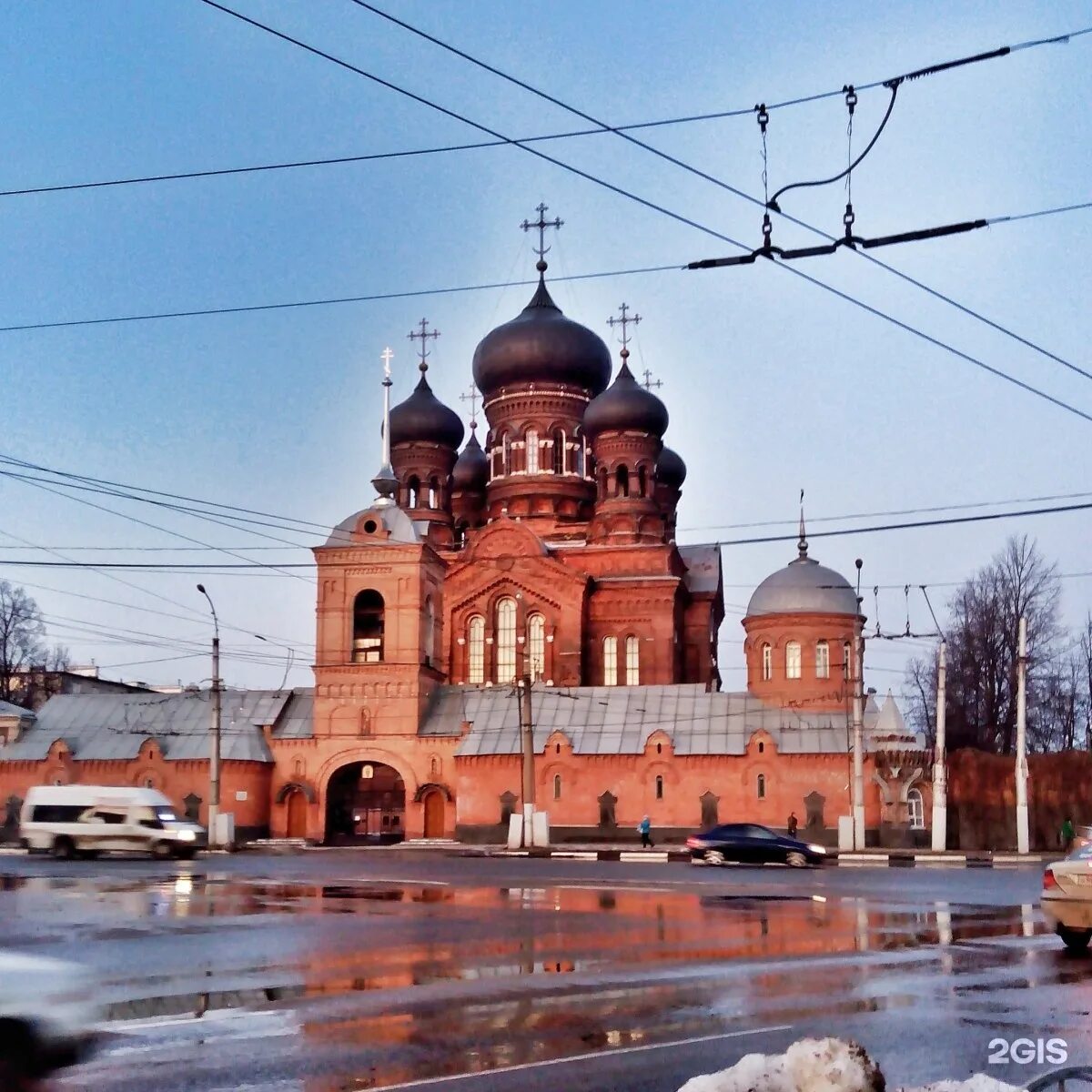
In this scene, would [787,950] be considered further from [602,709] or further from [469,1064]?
[602,709]

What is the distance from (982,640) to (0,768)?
116 ft

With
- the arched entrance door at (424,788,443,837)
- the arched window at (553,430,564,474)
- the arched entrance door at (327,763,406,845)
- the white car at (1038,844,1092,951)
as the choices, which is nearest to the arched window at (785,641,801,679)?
the arched window at (553,430,564,474)

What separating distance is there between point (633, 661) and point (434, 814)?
33.4 ft

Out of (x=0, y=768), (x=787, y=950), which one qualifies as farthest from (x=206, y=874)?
(x=0, y=768)

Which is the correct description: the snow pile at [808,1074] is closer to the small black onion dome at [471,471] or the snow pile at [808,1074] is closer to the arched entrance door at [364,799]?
the arched entrance door at [364,799]

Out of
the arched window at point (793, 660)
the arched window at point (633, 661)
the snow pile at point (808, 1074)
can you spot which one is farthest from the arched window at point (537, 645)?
the snow pile at point (808, 1074)

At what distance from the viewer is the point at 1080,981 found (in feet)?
33.6

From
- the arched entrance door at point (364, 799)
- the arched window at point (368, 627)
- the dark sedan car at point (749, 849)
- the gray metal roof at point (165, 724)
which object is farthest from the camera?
the gray metal roof at point (165, 724)

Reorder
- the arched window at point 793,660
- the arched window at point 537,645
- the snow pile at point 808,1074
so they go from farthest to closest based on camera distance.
A: the arched window at point 537,645 < the arched window at point 793,660 < the snow pile at point 808,1074

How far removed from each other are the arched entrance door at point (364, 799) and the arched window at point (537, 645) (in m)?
6.69

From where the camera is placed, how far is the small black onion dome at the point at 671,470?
60.5 metres

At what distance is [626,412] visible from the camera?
169 ft

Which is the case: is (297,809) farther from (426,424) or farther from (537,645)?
(426,424)

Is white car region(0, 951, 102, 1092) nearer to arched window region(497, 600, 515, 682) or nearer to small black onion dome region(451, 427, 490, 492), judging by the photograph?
arched window region(497, 600, 515, 682)
